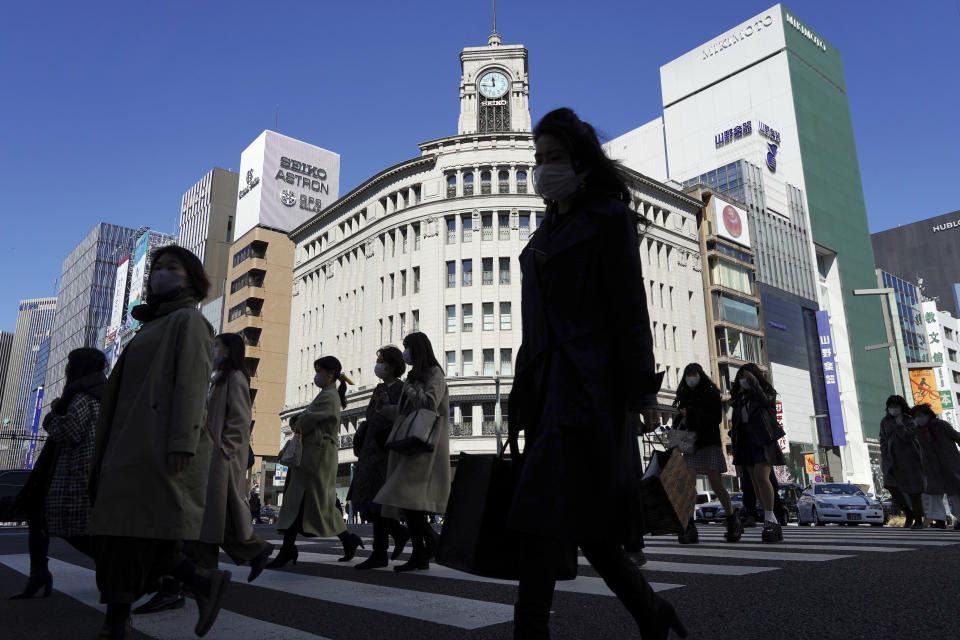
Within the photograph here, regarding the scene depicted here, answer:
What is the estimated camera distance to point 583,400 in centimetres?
200

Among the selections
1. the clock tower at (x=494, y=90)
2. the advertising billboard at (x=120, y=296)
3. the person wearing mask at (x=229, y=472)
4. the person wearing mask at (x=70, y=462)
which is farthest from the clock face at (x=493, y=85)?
the advertising billboard at (x=120, y=296)

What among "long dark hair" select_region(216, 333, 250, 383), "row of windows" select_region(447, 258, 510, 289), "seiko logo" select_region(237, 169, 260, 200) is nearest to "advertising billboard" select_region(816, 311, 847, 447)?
"row of windows" select_region(447, 258, 510, 289)

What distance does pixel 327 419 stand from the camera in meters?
5.83

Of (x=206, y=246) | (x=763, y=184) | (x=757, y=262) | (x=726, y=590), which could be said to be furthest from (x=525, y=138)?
(x=206, y=246)

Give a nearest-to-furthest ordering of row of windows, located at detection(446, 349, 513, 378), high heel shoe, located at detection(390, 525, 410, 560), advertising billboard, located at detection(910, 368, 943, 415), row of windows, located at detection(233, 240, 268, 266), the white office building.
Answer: high heel shoe, located at detection(390, 525, 410, 560), row of windows, located at detection(446, 349, 513, 378), the white office building, advertising billboard, located at detection(910, 368, 943, 415), row of windows, located at detection(233, 240, 268, 266)

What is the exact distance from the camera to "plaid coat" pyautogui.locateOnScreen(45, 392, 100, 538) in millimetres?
3756

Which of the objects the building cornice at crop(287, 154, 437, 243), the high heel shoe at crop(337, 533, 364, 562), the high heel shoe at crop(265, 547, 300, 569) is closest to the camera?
the high heel shoe at crop(265, 547, 300, 569)

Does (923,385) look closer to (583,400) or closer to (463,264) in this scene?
(463,264)

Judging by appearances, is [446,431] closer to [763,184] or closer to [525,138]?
[525,138]

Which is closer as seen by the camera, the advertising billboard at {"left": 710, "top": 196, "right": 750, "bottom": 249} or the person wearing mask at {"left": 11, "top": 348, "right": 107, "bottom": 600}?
the person wearing mask at {"left": 11, "top": 348, "right": 107, "bottom": 600}

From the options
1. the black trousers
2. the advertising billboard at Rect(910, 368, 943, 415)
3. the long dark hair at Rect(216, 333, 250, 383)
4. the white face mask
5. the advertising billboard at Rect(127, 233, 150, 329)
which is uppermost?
the advertising billboard at Rect(127, 233, 150, 329)

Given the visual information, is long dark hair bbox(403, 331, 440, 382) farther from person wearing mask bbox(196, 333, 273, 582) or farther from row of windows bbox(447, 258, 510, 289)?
row of windows bbox(447, 258, 510, 289)

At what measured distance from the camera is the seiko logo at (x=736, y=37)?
80562mm

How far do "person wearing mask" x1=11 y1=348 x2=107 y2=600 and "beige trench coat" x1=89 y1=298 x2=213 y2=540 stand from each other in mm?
1069
